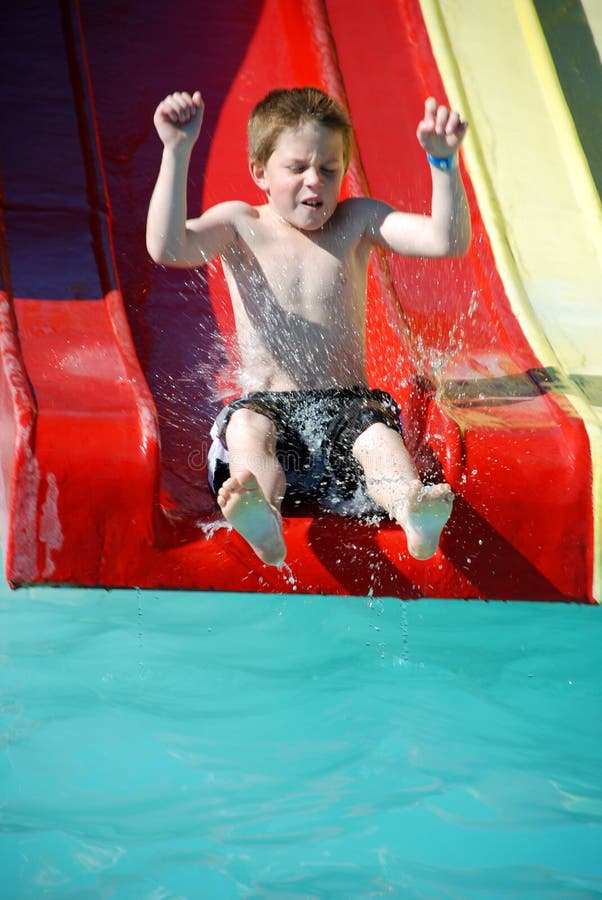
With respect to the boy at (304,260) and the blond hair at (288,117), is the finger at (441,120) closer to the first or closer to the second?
the boy at (304,260)

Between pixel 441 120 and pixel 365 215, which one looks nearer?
pixel 441 120

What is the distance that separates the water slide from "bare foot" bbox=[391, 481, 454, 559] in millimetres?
126

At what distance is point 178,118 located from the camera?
179 cm

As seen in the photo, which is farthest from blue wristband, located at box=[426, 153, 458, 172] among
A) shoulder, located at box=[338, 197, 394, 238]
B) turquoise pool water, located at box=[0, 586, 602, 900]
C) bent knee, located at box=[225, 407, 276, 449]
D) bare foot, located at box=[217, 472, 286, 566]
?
turquoise pool water, located at box=[0, 586, 602, 900]

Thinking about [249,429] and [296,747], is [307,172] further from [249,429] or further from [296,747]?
[296,747]

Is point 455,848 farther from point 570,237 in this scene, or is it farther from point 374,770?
point 570,237

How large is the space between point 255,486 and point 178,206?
1.87 feet

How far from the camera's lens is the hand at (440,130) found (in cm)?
175

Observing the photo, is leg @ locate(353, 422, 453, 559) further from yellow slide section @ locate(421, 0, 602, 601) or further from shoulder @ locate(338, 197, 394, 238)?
yellow slide section @ locate(421, 0, 602, 601)

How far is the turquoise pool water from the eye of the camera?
122 cm

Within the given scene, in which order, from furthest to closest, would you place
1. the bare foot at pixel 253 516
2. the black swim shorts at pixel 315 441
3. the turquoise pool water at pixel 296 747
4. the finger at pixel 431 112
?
the black swim shorts at pixel 315 441 < the finger at pixel 431 112 < the bare foot at pixel 253 516 < the turquoise pool water at pixel 296 747

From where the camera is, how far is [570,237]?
2736mm

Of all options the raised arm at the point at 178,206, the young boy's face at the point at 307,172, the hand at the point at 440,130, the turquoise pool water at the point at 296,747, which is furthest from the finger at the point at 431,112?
the turquoise pool water at the point at 296,747

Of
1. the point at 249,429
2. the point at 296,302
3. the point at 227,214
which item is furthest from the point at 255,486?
the point at 227,214
